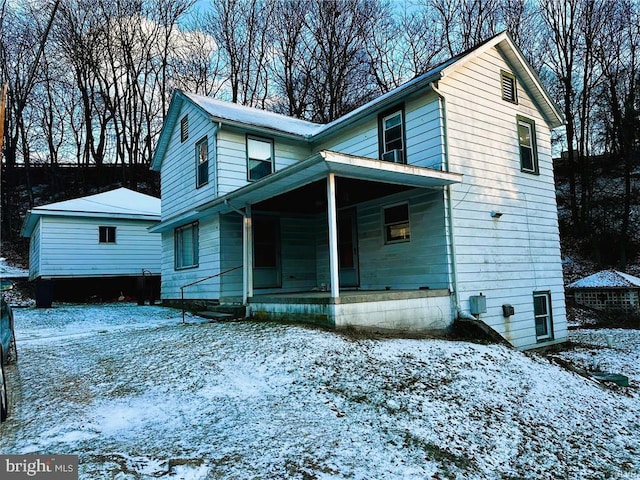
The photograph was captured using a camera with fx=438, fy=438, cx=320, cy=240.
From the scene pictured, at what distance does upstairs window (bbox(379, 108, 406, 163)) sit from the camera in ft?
32.9

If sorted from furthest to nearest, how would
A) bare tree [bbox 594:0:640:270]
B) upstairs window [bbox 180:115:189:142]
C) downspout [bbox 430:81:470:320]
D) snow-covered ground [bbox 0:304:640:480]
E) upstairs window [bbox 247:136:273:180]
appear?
1. bare tree [bbox 594:0:640:270]
2. upstairs window [bbox 180:115:189:142]
3. upstairs window [bbox 247:136:273:180]
4. downspout [bbox 430:81:470:320]
5. snow-covered ground [bbox 0:304:640:480]

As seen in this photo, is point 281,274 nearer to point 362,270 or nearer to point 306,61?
point 362,270

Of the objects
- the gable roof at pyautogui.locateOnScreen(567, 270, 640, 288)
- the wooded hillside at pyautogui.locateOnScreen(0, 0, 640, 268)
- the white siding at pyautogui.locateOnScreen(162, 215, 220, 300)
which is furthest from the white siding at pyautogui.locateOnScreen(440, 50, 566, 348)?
the wooded hillside at pyautogui.locateOnScreen(0, 0, 640, 268)

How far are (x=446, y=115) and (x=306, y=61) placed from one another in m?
19.6

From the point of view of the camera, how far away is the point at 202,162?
12.1 meters

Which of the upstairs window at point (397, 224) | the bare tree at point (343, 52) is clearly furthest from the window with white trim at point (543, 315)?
the bare tree at point (343, 52)

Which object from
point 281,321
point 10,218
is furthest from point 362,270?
point 10,218

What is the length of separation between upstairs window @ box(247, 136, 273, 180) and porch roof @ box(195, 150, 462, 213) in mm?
2267

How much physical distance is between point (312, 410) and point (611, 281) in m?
14.5

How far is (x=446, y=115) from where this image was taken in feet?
30.7

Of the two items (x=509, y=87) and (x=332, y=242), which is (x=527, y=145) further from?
(x=332, y=242)

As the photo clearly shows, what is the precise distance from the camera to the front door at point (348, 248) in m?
11.1

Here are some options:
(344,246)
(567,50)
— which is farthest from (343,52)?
(344,246)

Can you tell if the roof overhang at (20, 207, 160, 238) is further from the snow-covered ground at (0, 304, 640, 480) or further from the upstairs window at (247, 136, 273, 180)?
the snow-covered ground at (0, 304, 640, 480)
